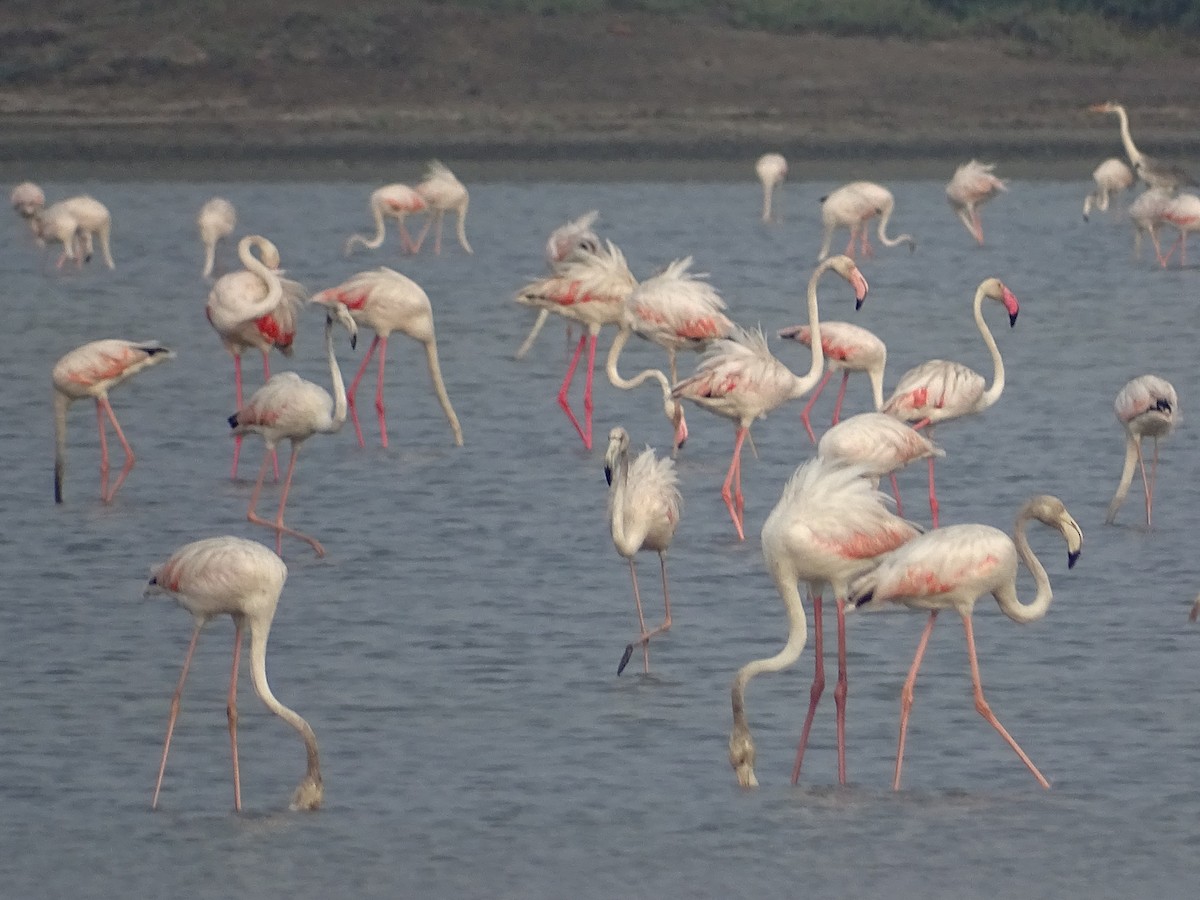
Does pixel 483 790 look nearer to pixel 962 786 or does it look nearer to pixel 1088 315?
pixel 962 786

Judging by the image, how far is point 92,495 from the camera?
34.0 ft

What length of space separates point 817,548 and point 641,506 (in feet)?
3.73

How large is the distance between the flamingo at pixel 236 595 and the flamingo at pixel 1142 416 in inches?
160

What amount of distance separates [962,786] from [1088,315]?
32.7 feet

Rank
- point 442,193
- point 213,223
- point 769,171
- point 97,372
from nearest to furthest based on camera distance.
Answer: point 97,372 < point 213,223 < point 442,193 < point 769,171

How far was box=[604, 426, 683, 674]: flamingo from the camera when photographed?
24.7 ft

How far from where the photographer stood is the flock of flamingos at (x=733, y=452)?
6375mm

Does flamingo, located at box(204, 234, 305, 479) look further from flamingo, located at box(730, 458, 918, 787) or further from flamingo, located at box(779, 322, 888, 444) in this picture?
flamingo, located at box(730, 458, 918, 787)

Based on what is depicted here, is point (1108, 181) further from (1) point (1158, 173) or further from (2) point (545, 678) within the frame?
(2) point (545, 678)

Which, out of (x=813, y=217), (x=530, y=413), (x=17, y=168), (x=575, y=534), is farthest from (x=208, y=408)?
(x=17, y=168)

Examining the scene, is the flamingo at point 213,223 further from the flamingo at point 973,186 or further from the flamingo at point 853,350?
the flamingo at point 853,350

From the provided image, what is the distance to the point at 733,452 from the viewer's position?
36.8ft

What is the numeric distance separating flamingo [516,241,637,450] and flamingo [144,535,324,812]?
533 centimetres

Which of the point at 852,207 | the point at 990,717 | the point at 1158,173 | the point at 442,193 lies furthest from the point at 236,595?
the point at 1158,173
